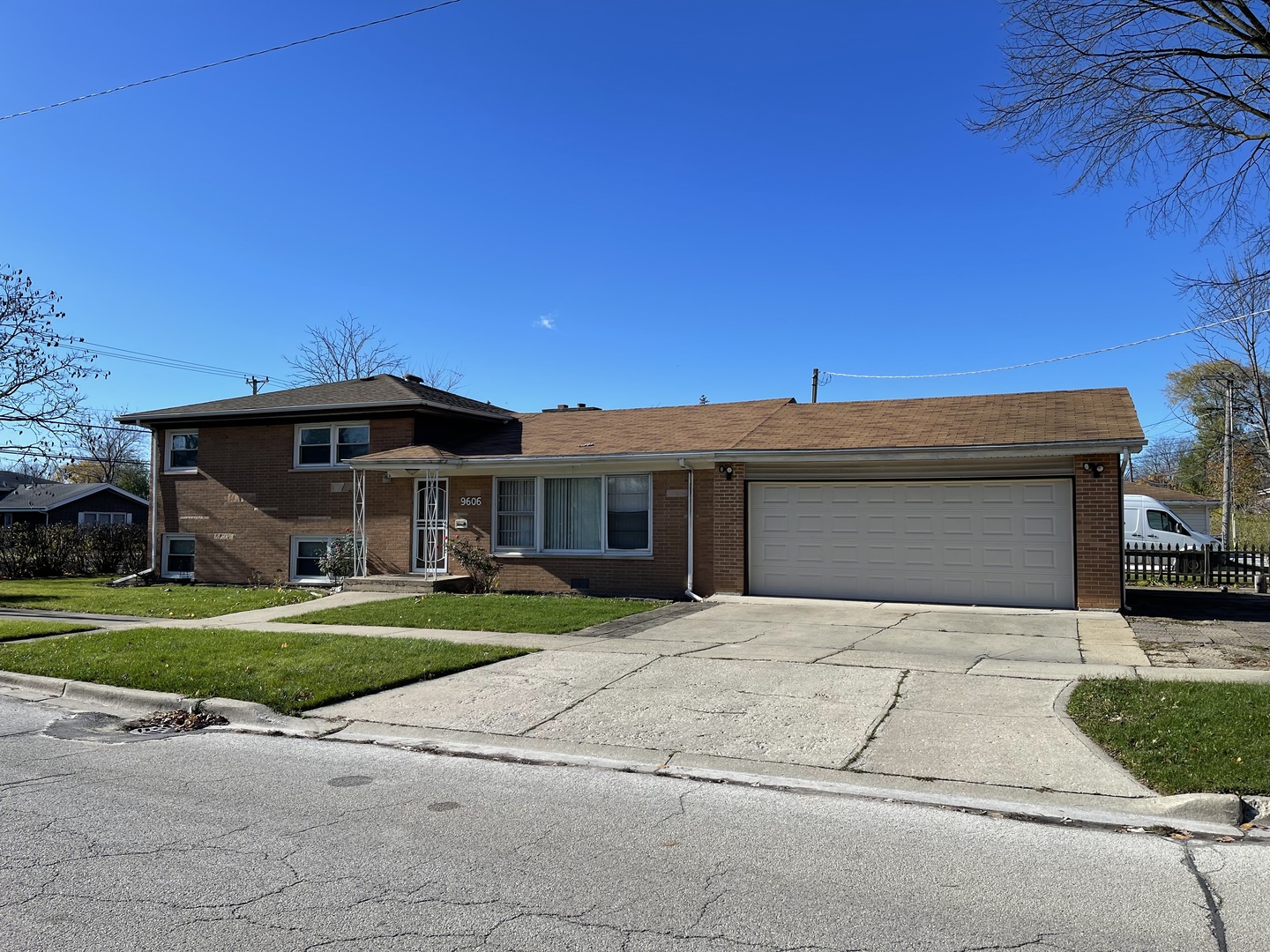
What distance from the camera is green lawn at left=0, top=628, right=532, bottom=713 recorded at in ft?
30.3

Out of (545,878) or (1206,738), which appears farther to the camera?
(1206,738)

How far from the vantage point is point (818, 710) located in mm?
8141

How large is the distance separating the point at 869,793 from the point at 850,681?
3.05m

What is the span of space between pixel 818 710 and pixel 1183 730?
9.04ft

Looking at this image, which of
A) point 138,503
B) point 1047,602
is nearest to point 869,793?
point 1047,602

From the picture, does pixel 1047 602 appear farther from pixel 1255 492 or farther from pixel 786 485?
pixel 1255 492

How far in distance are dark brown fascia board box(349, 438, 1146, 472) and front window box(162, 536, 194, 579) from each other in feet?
20.8

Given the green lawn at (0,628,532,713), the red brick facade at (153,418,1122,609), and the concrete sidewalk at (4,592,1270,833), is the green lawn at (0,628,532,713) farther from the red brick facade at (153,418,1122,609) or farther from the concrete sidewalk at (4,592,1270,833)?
the red brick facade at (153,418,1122,609)

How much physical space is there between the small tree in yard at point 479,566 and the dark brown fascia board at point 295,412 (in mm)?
3482

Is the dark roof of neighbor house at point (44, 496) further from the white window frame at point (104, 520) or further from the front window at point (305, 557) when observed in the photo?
the front window at point (305, 557)

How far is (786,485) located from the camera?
55.3 feet

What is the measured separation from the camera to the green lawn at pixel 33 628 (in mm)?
13164

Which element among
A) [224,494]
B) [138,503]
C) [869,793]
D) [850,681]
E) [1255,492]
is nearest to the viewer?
[869,793]

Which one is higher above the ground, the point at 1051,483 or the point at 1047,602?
the point at 1051,483
